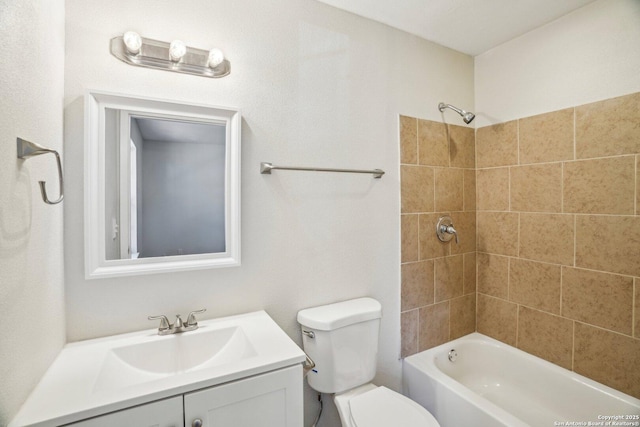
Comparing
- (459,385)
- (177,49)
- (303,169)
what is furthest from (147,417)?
(459,385)

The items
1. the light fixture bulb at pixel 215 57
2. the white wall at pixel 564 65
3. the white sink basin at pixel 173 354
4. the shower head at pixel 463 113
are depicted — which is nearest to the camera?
the white sink basin at pixel 173 354

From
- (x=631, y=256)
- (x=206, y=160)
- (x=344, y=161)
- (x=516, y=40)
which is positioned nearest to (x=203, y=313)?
(x=206, y=160)

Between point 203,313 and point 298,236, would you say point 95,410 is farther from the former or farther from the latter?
point 298,236

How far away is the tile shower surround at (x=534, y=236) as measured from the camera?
152 cm

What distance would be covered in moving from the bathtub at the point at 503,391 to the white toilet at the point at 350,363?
31 centimetres

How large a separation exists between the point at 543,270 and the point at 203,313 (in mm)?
1986

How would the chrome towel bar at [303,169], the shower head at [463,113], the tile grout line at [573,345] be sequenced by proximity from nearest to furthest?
the chrome towel bar at [303,169] → the tile grout line at [573,345] → the shower head at [463,113]

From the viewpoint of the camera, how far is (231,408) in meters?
0.93

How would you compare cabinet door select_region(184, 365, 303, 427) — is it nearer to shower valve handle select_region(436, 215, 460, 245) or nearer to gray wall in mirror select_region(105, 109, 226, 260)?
gray wall in mirror select_region(105, 109, 226, 260)

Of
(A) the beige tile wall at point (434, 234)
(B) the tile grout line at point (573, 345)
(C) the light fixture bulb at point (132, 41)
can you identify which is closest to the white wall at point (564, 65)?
(A) the beige tile wall at point (434, 234)

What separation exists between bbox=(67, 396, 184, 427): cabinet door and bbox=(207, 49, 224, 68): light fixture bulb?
4.12ft

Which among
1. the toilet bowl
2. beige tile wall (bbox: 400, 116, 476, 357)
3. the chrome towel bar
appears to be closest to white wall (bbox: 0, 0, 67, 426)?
the chrome towel bar

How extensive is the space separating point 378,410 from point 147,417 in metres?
0.99

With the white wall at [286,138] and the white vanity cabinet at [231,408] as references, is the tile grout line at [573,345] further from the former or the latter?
the white vanity cabinet at [231,408]
